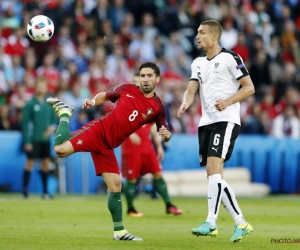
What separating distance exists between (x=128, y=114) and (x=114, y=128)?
0.90ft

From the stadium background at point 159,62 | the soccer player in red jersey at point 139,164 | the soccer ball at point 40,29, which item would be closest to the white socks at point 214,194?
the soccer ball at point 40,29

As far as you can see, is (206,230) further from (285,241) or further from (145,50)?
(145,50)

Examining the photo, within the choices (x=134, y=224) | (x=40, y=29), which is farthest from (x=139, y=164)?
(x=40, y=29)

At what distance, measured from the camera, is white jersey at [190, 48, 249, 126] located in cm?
1052

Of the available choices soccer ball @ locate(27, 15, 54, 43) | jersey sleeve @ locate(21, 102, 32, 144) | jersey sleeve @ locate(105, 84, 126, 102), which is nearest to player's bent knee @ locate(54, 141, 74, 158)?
jersey sleeve @ locate(105, 84, 126, 102)

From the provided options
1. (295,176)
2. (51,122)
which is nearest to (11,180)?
(51,122)

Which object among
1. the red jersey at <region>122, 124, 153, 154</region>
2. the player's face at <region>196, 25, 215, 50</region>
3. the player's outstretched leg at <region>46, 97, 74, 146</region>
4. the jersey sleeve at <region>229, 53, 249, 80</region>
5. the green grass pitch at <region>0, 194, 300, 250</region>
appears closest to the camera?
the green grass pitch at <region>0, 194, 300, 250</region>

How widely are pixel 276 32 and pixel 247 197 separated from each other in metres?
Answer: 8.62

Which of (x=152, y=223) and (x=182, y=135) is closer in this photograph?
(x=152, y=223)

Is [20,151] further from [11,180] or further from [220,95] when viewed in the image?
[220,95]

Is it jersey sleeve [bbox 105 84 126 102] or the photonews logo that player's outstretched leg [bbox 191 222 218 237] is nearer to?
the photonews logo

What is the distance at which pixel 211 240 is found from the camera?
1034 cm

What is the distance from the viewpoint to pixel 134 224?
42.5 feet

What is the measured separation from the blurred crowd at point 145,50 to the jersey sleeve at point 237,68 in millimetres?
8920
